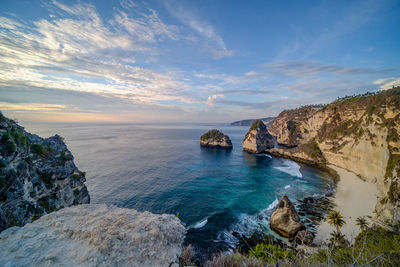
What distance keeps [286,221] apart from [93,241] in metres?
22.9

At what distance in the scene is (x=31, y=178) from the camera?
11.3 metres

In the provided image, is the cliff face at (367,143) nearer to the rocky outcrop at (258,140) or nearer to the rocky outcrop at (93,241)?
the rocky outcrop at (258,140)

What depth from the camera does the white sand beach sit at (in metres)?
20.1

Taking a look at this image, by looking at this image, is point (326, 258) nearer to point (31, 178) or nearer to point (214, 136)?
point (31, 178)

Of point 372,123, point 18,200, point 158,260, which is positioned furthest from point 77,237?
point 372,123

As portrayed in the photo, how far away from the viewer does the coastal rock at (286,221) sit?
19.0 meters

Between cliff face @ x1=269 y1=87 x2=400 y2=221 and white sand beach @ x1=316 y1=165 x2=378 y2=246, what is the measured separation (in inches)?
76.8

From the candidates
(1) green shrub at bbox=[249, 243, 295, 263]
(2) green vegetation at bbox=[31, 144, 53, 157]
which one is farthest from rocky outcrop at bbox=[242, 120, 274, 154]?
(2) green vegetation at bbox=[31, 144, 53, 157]

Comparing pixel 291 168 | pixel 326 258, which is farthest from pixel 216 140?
pixel 326 258

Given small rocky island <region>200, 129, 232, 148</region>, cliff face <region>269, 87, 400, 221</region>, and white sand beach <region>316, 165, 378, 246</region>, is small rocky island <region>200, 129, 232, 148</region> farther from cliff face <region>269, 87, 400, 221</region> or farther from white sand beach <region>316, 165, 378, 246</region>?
white sand beach <region>316, 165, 378, 246</region>

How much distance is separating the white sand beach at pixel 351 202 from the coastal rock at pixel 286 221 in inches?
103

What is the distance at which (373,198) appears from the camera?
1049 inches

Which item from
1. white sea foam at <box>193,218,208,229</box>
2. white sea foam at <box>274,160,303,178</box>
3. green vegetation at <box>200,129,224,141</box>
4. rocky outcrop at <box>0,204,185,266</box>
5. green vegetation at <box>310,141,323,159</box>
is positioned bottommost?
white sea foam at <box>193,218,208,229</box>

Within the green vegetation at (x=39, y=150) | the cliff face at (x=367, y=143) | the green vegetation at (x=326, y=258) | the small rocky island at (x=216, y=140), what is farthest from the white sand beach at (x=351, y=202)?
the small rocky island at (x=216, y=140)
